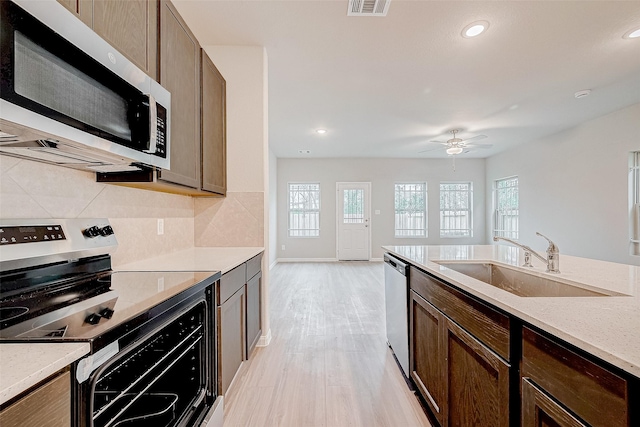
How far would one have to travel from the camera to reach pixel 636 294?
1.03 meters

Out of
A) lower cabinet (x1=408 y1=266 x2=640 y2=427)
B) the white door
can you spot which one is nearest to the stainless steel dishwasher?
lower cabinet (x1=408 y1=266 x2=640 y2=427)

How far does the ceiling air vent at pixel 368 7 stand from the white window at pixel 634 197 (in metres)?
4.40

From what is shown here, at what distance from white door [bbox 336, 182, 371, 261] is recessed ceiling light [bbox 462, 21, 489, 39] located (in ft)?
16.8

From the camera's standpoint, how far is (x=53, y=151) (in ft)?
3.42

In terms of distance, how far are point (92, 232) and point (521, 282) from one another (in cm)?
227

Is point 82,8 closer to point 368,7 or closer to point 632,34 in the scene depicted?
point 368,7

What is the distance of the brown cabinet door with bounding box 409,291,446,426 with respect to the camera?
1438mm

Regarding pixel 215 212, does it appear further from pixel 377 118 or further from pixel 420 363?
pixel 377 118

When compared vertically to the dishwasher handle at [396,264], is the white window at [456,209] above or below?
above

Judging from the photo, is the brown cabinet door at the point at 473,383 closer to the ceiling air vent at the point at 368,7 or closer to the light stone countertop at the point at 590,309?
the light stone countertop at the point at 590,309

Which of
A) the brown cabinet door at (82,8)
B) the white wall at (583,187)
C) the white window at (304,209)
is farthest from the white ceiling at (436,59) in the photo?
the white window at (304,209)

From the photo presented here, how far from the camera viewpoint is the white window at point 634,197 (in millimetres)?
3982

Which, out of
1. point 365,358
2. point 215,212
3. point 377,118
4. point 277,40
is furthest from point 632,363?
point 377,118

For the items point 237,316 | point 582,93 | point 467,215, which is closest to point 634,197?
point 582,93
